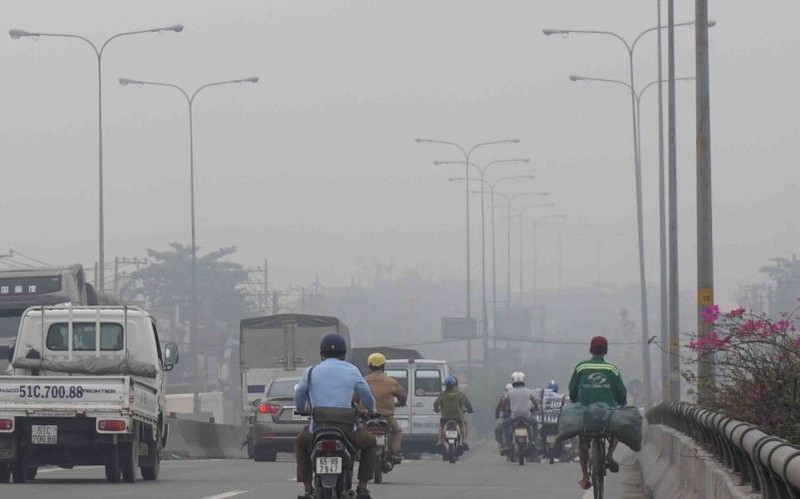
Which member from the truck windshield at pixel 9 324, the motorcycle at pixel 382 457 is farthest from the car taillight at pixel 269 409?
the motorcycle at pixel 382 457

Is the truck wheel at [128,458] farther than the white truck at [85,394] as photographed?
Yes

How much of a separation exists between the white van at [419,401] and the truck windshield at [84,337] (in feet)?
52.7

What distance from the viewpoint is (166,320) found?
148 meters

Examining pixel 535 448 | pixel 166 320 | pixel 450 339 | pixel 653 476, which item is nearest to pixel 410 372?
pixel 535 448

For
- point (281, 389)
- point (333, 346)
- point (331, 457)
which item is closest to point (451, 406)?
point (281, 389)

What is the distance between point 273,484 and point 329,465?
9.01m

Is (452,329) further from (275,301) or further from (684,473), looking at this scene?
(684,473)

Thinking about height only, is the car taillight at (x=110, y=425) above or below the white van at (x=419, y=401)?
above

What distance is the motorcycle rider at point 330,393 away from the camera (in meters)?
14.1

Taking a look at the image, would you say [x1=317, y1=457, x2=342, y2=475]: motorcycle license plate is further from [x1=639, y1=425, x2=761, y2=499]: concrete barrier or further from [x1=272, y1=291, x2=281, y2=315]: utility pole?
[x1=272, y1=291, x2=281, y2=315]: utility pole

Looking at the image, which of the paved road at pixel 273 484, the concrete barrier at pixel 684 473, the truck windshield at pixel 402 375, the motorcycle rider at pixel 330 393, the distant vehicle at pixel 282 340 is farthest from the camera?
the distant vehicle at pixel 282 340

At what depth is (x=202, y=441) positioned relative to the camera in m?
42.4

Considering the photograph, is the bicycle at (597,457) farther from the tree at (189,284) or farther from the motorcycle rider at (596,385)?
the tree at (189,284)

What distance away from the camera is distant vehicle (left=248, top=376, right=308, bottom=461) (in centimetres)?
3348
